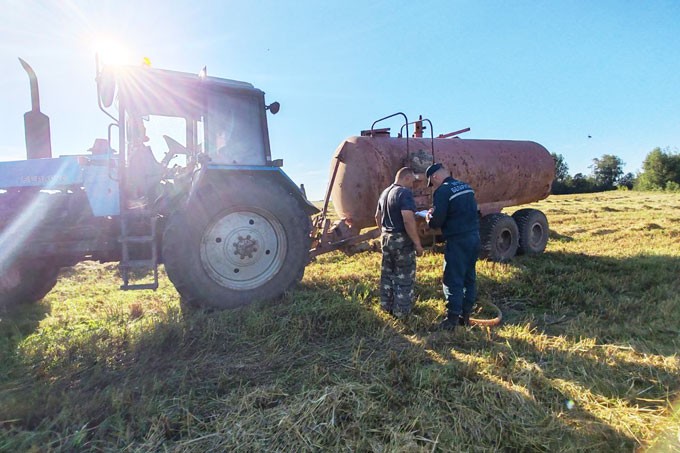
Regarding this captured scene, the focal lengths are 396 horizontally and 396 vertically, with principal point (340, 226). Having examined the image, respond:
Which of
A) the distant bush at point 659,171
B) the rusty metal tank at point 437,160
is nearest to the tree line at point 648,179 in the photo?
the distant bush at point 659,171

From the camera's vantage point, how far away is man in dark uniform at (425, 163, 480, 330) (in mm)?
3926

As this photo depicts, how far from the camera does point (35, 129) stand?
5070mm

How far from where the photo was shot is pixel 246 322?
11.9ft

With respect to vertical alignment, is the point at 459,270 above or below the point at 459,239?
below

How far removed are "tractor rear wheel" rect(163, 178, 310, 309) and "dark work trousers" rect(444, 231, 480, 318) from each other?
5.07 ft

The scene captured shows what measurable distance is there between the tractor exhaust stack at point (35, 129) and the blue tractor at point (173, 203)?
41 cm

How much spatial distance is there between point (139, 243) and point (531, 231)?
6713mm

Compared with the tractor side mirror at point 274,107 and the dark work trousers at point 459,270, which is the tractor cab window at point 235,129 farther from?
the dark work trousers at point 459,270

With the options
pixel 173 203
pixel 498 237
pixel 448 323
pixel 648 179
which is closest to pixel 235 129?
pixel 173 203

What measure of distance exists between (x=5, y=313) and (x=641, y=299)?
714cm

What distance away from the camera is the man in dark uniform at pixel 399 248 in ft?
13.1

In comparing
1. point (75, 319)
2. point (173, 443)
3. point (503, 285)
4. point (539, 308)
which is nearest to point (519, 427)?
point (173, 443)

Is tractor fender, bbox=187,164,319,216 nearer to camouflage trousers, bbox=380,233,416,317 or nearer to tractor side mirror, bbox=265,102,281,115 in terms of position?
tractor side mirror, bbox=265,102,281,115

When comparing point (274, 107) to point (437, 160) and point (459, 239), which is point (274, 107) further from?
point (437, 160)
